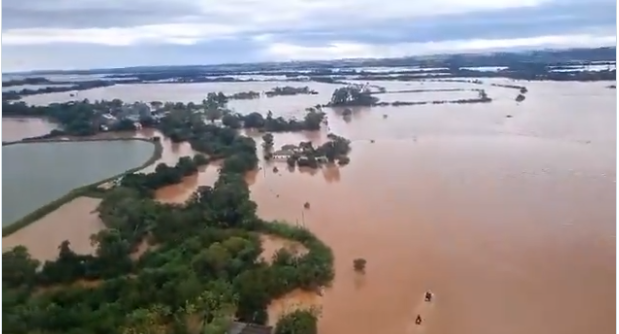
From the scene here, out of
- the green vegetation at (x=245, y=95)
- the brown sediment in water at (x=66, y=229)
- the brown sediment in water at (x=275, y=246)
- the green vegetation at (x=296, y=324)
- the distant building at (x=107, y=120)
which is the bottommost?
the green vegetation at (x=296, y=324)

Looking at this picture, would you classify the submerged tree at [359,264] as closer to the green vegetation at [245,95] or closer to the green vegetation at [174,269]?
the green vegetation at [174,269]

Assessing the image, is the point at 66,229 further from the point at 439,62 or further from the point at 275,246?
the point at 439,62

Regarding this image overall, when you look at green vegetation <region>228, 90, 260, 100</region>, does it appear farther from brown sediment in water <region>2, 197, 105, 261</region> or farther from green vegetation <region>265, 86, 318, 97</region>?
brown sediment in water <region>2, 197, 105, 261</region>

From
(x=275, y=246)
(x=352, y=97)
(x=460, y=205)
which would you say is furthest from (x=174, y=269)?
(x=460, y=205)

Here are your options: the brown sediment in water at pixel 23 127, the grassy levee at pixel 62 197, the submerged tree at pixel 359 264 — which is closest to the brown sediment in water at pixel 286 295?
the submerged tree at pixel 359 264

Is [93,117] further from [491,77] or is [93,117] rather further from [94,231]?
[491,77]
